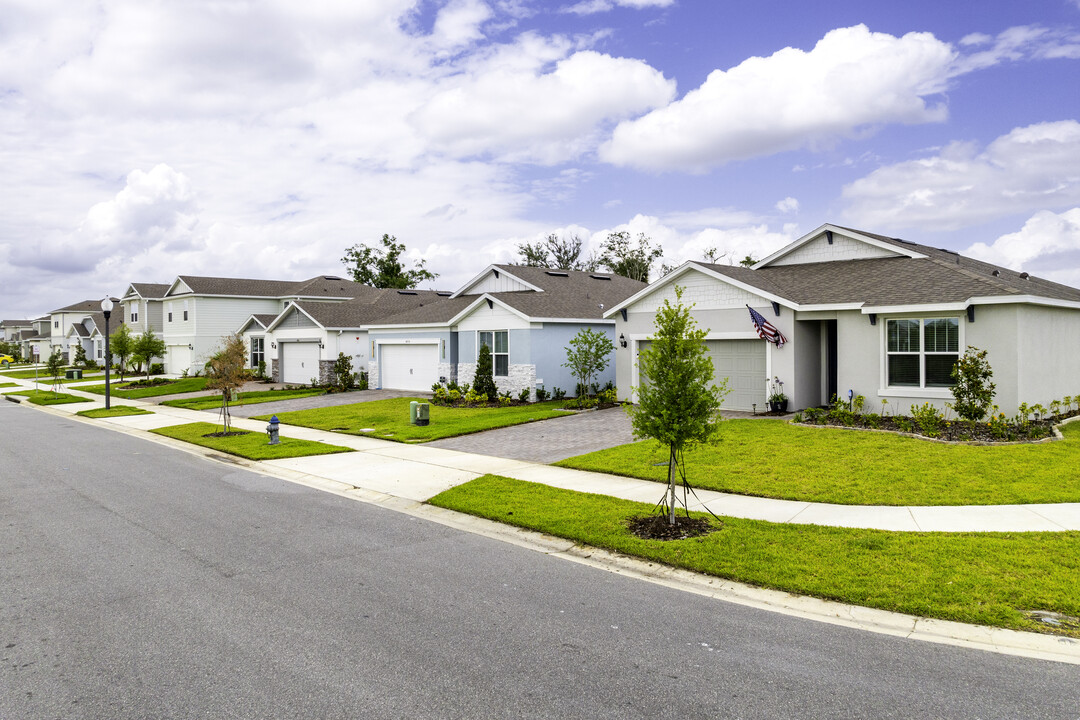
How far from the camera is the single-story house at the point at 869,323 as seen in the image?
Result: 15812 millimetres

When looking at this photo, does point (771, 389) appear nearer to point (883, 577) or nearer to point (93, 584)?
point (883, 577)

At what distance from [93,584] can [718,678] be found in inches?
251

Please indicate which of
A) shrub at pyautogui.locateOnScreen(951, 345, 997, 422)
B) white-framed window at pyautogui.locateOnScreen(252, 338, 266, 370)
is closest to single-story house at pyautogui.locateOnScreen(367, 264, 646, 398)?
white-framed window at pyautogui.locateOnScreen(252, 338, 266, 370)

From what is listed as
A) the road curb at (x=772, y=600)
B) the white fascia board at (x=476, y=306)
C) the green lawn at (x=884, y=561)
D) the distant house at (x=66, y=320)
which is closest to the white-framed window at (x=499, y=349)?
the white fascia board at (x=476, y=306)

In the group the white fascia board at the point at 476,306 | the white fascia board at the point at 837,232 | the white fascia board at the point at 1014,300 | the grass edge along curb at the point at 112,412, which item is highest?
the white fascia board at the point at 837,232

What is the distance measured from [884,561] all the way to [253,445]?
15036 mm

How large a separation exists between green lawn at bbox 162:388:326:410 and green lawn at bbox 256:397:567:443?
225 inches

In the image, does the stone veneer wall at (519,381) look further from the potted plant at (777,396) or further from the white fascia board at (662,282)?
the potted plant at (777,396)

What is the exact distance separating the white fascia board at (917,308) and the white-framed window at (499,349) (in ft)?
44.0

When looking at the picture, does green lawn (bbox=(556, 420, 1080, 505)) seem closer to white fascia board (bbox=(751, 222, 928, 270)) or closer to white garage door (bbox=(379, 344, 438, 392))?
white fascia board (bbox=(751, 222, 928, 270))

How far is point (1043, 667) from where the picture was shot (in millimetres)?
5137

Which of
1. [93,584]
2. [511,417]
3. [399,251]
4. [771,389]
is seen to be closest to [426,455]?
[511,417]

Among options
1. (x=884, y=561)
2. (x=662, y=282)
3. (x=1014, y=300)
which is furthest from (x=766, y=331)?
(x=884, y=561)

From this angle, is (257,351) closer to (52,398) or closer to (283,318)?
(283,318)
